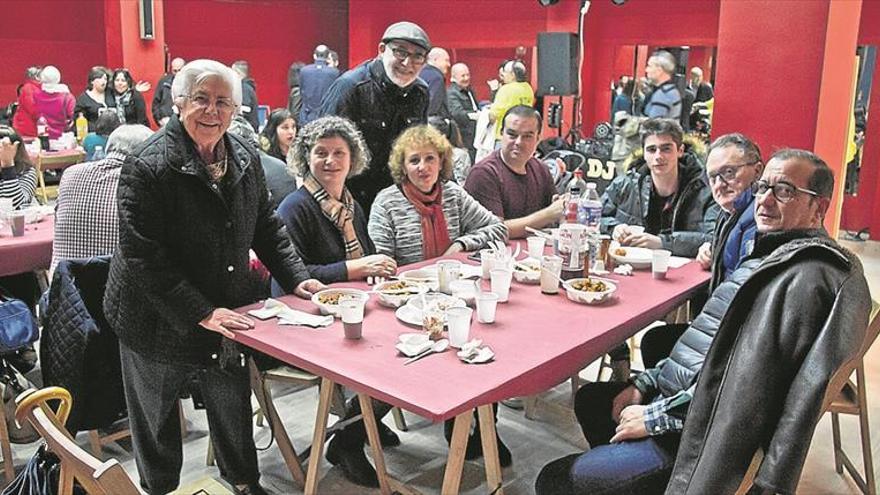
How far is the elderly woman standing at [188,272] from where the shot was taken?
7.01 ft

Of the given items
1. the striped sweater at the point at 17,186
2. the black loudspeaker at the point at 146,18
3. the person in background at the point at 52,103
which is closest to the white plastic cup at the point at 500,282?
the striped sweater at the point at 17,186

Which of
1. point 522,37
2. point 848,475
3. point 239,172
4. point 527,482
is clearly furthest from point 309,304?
point 522,37

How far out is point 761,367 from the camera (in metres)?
1.66

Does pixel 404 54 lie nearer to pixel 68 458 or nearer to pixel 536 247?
pixel 536 247

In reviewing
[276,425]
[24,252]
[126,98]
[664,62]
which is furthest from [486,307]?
[126,98]

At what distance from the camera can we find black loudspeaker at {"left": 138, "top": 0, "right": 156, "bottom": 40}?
30.0 feet

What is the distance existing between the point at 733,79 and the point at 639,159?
1636mm

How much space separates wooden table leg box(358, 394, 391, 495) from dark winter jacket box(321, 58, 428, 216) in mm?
1169

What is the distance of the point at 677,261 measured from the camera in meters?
3.12

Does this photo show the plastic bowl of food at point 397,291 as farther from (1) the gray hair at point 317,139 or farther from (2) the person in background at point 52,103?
(2) the person in background at point 52,103

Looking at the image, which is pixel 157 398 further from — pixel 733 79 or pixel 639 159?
pixel 733 79

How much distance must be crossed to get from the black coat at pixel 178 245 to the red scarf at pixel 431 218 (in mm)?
789

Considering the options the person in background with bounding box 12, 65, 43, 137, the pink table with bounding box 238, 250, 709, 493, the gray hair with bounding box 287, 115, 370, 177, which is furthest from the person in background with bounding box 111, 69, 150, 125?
the pink table with bounding box 238, 250, 709, 493

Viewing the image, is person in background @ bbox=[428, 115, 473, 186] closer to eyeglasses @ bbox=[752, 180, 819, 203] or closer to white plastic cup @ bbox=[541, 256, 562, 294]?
white plastic cup @ bbox=[541, 256, 562, 294]
